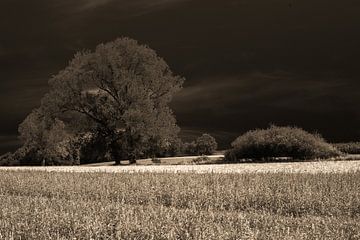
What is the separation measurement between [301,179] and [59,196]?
23.2 feet

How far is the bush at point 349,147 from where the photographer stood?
105 ft

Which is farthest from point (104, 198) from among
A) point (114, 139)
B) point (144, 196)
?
point (114, 139)

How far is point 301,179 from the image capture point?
48.9 feet

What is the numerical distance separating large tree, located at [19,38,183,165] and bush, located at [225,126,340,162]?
900 cm

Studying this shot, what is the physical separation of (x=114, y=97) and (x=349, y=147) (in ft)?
57.0

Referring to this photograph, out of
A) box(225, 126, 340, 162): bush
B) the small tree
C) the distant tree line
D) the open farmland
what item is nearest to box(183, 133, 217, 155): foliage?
the small tree

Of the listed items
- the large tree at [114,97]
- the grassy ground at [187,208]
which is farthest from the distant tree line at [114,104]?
the grassy ground at [187,208]

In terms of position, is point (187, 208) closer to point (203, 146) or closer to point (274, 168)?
point (274, 168)

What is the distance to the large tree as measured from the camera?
38156 millimetres

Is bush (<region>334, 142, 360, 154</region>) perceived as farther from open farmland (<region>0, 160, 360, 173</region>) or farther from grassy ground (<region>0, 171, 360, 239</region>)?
grassy ground (<region>0, 171, 360, 239</region>)

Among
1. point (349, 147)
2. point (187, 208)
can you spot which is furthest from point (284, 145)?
point (187, 208)

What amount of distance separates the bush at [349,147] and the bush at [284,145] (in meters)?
1.36

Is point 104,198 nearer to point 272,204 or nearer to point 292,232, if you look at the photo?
point 272,204

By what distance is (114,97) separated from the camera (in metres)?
38.9
